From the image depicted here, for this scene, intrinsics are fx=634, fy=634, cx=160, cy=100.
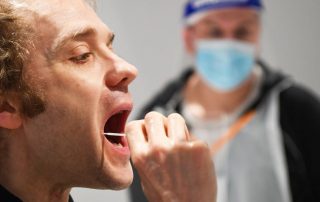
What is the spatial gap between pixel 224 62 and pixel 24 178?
150cm

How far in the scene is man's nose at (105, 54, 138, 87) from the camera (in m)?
1.13

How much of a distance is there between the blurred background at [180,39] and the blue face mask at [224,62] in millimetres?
154

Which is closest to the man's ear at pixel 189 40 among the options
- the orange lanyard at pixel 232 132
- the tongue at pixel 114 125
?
the orange lanyard at pixel 232 132

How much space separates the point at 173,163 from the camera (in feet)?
3.64

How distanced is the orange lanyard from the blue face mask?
17cm

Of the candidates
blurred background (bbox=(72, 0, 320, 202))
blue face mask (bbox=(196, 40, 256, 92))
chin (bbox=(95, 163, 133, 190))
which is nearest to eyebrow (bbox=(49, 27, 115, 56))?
chin (bbox=(95, 163, 133, 190))

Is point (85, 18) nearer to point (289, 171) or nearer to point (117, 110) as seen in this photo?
point (117, 110)

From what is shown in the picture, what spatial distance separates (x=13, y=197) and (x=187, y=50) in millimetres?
1612

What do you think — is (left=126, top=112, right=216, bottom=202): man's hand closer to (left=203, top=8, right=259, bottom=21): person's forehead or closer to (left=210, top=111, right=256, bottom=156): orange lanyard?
(left=210, top=111, right=256, bottom=156): orange lanyard

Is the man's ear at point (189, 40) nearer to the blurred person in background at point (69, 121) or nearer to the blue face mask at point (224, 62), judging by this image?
the blue face mask at point (224, 62)

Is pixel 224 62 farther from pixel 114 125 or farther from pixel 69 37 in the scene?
pixel 69 37

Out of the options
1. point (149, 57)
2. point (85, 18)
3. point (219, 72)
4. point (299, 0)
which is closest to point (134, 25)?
point (149, 57)

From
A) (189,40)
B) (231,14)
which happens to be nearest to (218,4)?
(231,14)

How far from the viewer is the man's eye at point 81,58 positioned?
1119 millimetres
